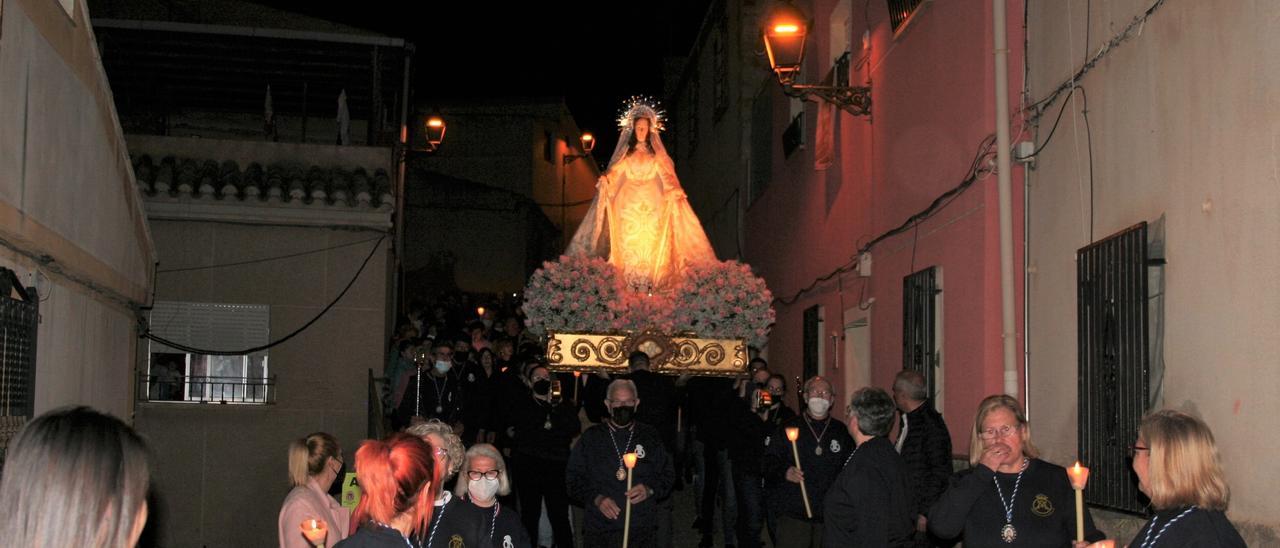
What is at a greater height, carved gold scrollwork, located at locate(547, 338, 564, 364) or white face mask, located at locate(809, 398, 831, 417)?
carved gold scrollwork, located at locate(547, 338, 564, 364)

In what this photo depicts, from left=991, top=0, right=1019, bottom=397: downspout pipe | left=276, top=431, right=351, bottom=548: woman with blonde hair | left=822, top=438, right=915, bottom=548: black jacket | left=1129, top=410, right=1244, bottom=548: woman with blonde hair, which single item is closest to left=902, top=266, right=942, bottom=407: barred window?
left=991, top=0, right=1019, bottom=397: downspout pipe

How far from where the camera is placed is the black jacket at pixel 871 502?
7418mm

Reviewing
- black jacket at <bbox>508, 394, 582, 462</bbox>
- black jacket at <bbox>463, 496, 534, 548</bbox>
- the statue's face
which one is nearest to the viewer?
black jacket at <bbox>463, 496, 534, 548</bbox>

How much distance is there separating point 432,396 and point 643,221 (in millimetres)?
3797

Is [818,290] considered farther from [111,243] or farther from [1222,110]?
[1222,110]

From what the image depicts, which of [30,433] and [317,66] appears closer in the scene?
[30,433]

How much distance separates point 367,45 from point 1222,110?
43.4 ft

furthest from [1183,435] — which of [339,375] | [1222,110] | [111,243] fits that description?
[339,375]

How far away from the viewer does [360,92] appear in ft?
64.4

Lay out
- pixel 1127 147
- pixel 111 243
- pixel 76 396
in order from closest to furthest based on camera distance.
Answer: pixel 1127 147 < pixel 76 396 < pixel 111 243

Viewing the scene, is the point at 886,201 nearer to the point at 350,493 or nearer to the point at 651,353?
the point at 651,353

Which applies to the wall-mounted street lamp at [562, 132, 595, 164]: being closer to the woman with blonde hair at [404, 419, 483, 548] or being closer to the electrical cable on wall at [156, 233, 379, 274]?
the electrical cable on wall at [156, 233, 379, 274]

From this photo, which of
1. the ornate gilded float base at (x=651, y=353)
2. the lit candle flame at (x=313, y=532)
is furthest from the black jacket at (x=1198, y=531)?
the ornate gilded float base at (x=651, y=353)

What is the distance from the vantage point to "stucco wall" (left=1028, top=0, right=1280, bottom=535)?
6.08 m
